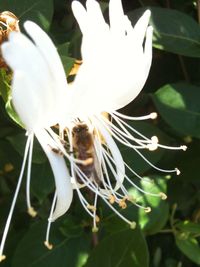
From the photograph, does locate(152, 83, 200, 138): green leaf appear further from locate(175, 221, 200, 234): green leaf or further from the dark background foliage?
locate(175, 221, 200, 234): green leaf

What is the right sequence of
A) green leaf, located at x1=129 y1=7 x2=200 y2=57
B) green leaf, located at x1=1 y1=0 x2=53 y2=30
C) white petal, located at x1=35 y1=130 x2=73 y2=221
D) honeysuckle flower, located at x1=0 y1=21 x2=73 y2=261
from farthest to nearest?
green leaf, located at x1=129 y1=7 x2=200 y2=57, green leaf, located at x1=1 y1=0 x2=53 y2=30, white petal, located at x1=35 y1=130 x2=73 y2=221, honeysuckle flower, located at x1=0 y1=21 x2=73 y2=261

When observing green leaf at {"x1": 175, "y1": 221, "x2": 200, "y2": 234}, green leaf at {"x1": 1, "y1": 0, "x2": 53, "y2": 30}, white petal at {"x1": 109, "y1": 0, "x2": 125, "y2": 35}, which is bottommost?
green leaf at {"x1": 175, "y1": 221, "x2": 200, "y2": 234}

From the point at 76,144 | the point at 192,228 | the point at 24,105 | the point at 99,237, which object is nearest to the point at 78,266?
the point at 99,237

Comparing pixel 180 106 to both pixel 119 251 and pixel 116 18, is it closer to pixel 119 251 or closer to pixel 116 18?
pixel 119 251

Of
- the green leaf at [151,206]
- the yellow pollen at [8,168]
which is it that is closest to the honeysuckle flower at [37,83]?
the green leaf at [151,206]

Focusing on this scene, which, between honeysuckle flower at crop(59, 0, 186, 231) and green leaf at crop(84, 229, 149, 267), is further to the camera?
green leaf at crop(84, 229, 149, 267)

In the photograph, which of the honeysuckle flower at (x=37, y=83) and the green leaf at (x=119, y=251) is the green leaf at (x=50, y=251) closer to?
the green leaf at (x=119, y=251)

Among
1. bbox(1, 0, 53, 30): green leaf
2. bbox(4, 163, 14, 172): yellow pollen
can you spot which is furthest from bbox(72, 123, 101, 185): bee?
bbox(4, 163, 14, 172): yellow pollen
